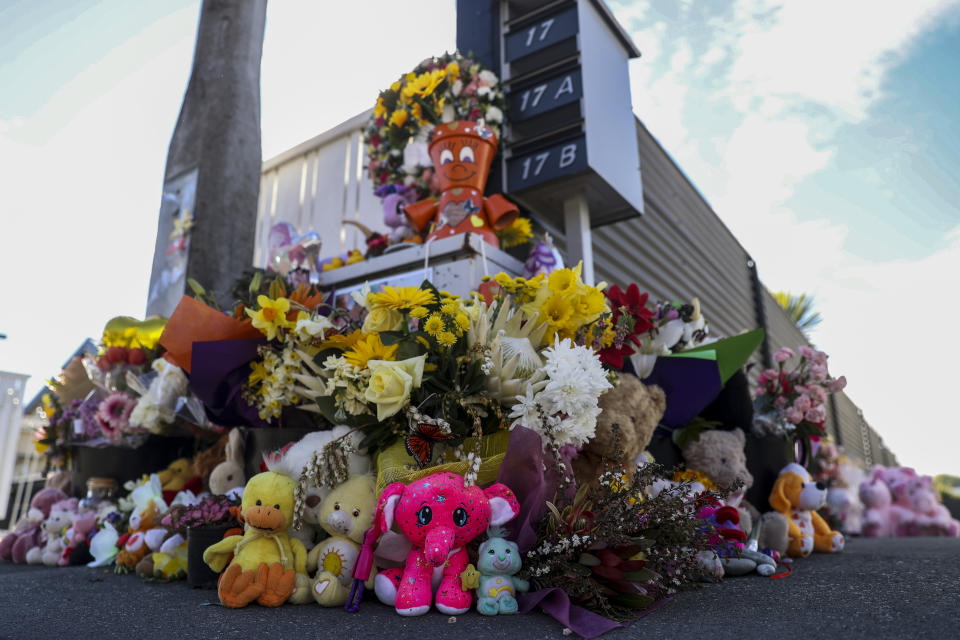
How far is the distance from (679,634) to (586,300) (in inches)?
44.3

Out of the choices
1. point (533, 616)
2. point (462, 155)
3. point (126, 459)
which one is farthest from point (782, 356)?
point (126, 459)

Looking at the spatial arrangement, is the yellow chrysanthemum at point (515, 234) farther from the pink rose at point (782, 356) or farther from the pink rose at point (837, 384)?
the pink rose at point (837, 384)

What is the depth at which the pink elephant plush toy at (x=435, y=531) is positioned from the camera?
1.43 metres

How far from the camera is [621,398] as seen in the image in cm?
207

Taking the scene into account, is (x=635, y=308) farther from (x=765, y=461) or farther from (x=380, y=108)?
(x=380, y=108)

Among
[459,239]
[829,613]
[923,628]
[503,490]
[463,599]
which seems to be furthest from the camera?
[459,239]

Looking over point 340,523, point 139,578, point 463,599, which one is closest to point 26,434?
point 139,578

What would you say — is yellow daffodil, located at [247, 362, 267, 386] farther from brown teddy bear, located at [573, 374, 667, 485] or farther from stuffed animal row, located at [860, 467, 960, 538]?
stuffed animal row, located at [860, 467, 960, 538]

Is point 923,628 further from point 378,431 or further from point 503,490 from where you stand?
point 378,431

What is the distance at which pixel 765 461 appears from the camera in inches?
111

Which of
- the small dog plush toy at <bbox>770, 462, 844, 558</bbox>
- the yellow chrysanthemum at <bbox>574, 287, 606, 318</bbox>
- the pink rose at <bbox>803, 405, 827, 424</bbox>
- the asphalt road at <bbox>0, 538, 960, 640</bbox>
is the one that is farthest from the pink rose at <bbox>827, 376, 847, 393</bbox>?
the yellow chrysanthemum at <bbox>574, 287, 606, 318</bbox>

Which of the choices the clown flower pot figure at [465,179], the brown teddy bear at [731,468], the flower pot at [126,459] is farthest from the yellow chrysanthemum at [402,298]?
the flower pot at [126,459]

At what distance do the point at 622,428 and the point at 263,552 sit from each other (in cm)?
116

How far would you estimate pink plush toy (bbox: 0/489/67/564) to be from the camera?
2.93 meters
